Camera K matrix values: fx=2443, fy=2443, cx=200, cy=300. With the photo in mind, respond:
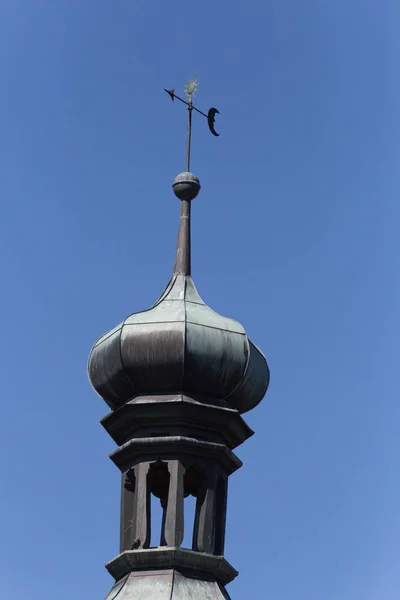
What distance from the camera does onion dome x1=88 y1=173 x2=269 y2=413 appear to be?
35469mm

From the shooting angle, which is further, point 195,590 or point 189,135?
point 189,135

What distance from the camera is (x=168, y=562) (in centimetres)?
3441

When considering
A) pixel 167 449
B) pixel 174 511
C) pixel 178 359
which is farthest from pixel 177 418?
pixel 174 511

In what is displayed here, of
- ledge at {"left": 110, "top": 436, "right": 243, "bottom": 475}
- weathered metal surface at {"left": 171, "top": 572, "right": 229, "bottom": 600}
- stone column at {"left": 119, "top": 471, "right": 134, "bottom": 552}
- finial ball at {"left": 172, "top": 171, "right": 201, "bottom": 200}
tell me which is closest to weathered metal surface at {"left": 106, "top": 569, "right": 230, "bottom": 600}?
weathered metal surface at {"left": 171, "top": 572, "right": 229, "bottom": 600}

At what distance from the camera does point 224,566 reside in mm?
34969

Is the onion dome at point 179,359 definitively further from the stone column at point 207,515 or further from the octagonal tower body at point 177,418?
the stone column at point 207,515

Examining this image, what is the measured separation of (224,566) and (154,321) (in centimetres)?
374

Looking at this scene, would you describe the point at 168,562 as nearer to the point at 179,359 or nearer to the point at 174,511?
the point at 174,511

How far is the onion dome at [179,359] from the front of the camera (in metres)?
35.5

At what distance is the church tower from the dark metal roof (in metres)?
0.01

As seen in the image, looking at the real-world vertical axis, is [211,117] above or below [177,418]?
above

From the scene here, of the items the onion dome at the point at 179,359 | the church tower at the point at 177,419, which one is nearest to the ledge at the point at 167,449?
the church tower at the point at 177,419

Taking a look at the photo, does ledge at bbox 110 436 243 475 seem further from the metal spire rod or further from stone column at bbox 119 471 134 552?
the metal spire rod

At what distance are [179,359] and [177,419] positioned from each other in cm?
87
